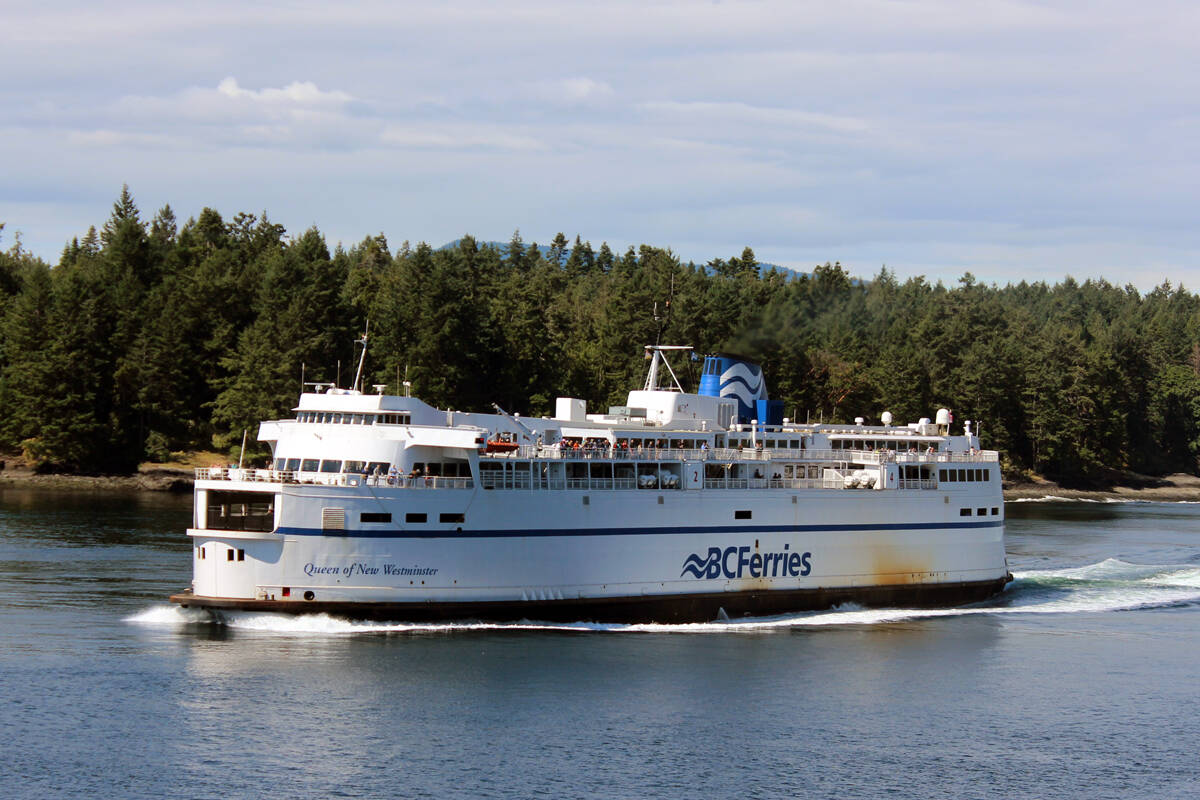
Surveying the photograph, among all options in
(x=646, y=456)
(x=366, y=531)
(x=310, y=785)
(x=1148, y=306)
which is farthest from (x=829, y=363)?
(x=1148, y=306)

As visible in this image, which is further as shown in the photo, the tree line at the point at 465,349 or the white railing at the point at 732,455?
the tree line at the point at 465,349

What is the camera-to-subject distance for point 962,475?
4919 centimetres

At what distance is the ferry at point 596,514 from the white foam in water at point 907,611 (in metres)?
0.37

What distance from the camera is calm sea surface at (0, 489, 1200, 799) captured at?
27641mm

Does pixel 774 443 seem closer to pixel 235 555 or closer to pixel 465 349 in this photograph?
pixel 235 555

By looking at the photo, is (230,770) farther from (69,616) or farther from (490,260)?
(490,260)

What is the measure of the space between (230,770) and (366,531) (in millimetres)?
10437

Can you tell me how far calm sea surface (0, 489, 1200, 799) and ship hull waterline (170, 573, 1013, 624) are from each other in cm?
45

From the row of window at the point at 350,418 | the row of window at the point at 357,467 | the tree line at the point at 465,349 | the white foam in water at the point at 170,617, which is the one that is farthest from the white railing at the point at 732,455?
the tree line at the point at 465,349

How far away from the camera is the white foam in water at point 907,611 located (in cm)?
3675

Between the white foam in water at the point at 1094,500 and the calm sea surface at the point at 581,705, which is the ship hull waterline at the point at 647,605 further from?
the white foam in water at the point at 1094,500

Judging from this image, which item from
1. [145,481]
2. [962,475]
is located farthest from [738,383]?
[145,481]

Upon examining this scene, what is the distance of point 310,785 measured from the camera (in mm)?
26594

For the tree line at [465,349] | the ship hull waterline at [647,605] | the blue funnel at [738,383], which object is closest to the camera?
the ship hull waterline at [647,605]
